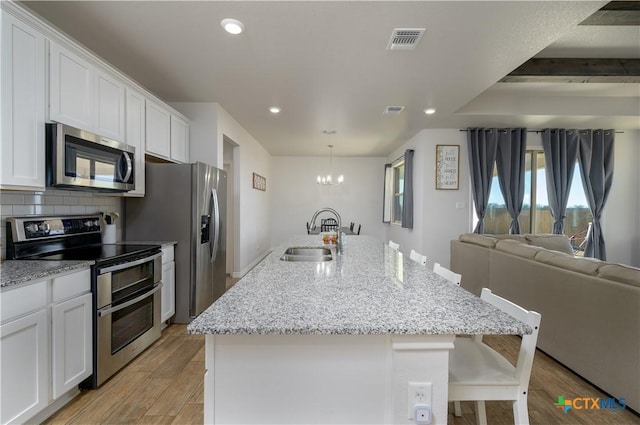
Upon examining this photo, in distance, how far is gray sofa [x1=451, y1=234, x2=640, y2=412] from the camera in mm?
1729

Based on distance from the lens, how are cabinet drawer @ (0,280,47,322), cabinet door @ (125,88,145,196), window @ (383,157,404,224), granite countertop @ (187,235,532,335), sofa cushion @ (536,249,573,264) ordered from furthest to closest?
window @ (383,157,404,224)
cabinet door @ (125,88,145,196)
sofa cushion @ (536,249,573,264)
cabinet drawer @ (0,280,47,322)
granite countertop @ (187,235,532,335)

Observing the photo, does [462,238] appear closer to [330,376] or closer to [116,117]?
[330,376]

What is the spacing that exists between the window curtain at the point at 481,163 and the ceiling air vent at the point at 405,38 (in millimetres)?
3122

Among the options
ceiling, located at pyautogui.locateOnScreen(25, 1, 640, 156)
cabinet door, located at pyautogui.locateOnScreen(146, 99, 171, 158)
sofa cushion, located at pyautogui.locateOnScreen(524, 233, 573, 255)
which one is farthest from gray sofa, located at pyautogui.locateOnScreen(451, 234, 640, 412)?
cabinet door, located at pyautogui.locateOnScreen(146, 99, 171, 158)

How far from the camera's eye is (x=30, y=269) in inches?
62.4

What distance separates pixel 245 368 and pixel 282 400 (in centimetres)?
17

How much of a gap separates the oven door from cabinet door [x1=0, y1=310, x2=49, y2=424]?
336mm

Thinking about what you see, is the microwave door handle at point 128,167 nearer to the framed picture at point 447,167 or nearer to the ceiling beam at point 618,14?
the ceiling beam at point 618,14

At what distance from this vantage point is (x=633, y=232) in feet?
16.3

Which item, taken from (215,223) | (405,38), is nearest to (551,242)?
(405,38)

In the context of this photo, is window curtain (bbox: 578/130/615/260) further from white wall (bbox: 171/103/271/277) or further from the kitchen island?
→ white wall (bbox: 171/103/271/277)

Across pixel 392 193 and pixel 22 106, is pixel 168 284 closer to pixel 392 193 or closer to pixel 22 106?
pixel 22 106

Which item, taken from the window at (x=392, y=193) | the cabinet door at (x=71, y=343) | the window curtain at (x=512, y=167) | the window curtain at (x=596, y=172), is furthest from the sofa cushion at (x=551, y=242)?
the cabinet door at (x=71, y=343)

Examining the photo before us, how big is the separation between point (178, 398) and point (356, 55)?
2.98 metres
